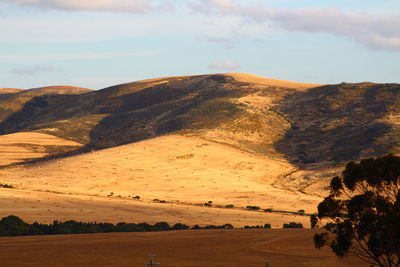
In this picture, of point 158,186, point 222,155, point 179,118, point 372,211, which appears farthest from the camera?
point 179,118

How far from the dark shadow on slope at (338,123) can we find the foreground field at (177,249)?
68822mm

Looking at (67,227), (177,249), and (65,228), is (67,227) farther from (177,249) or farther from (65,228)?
(177,249)

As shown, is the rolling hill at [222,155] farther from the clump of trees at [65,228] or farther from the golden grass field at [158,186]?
the clump of trees at [65,228]

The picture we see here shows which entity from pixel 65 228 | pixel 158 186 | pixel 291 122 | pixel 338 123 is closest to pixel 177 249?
pixel 65 228

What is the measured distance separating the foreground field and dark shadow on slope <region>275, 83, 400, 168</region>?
68.8m

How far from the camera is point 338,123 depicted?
147750 millimetres

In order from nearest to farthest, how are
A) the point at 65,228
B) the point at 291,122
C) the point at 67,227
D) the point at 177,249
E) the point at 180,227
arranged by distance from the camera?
the point at 177,249 → the point at 65,228 → the point at 67,227 → the point at 180,227 → the point at 291,122

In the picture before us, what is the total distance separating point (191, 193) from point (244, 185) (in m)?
10.4

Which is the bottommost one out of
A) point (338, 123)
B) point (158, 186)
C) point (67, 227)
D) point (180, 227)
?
point (67, 227)

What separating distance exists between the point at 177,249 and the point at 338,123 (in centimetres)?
10339

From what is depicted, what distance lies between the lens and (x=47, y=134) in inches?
7594

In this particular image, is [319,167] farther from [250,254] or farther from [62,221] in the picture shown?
[250,254]

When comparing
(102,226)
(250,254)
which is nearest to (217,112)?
(102,226)

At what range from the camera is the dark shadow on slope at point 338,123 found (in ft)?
424
